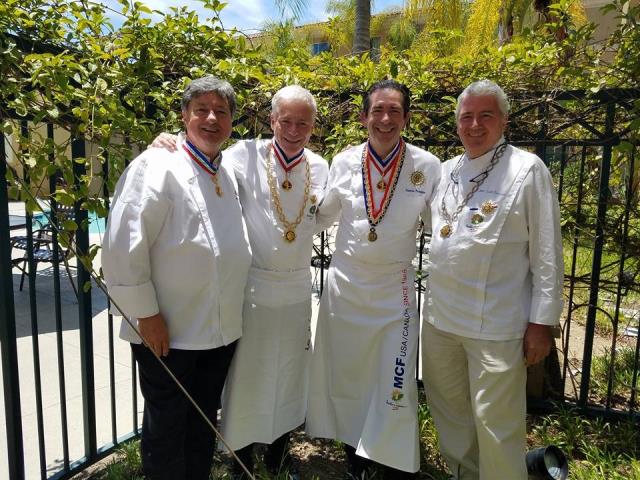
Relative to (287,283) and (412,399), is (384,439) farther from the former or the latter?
(287,283)

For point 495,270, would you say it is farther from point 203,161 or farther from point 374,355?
point 203,161

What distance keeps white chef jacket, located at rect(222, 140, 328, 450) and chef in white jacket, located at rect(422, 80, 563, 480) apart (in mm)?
675

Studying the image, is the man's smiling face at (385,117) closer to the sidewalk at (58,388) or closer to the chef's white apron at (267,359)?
the chef's white apron at (267,359)

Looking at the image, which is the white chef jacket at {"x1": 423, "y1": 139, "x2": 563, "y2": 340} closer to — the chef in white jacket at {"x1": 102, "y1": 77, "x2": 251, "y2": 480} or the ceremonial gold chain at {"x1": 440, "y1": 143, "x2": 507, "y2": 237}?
the ceremonial gold chain at {"x1": 440, "y1": 143, "x2": 507, "y2": 237}

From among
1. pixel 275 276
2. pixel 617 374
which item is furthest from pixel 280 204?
pixel 617 374

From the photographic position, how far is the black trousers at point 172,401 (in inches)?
83.8

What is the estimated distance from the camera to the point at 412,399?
99.6 inches

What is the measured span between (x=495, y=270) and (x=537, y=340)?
35 cm

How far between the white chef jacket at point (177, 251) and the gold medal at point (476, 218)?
1009mm

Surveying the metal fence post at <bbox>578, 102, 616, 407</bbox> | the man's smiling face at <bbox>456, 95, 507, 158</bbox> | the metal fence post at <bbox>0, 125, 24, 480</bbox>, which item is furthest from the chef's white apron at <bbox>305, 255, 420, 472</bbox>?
the metal fence post at <bbox>0, 125, 24, 480</bbox>

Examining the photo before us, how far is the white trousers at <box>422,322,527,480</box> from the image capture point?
2.23 m

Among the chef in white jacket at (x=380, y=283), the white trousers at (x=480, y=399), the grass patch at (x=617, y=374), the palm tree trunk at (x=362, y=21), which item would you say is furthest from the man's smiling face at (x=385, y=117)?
the palm tree trunk at (x=362, y=21)

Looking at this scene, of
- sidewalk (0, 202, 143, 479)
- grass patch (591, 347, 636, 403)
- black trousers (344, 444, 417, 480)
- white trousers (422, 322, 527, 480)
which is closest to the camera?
white trousers (422, 322, 527, 480)

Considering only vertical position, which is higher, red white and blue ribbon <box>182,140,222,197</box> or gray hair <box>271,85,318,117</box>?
gray hair <box>271,85,318,117</box>
